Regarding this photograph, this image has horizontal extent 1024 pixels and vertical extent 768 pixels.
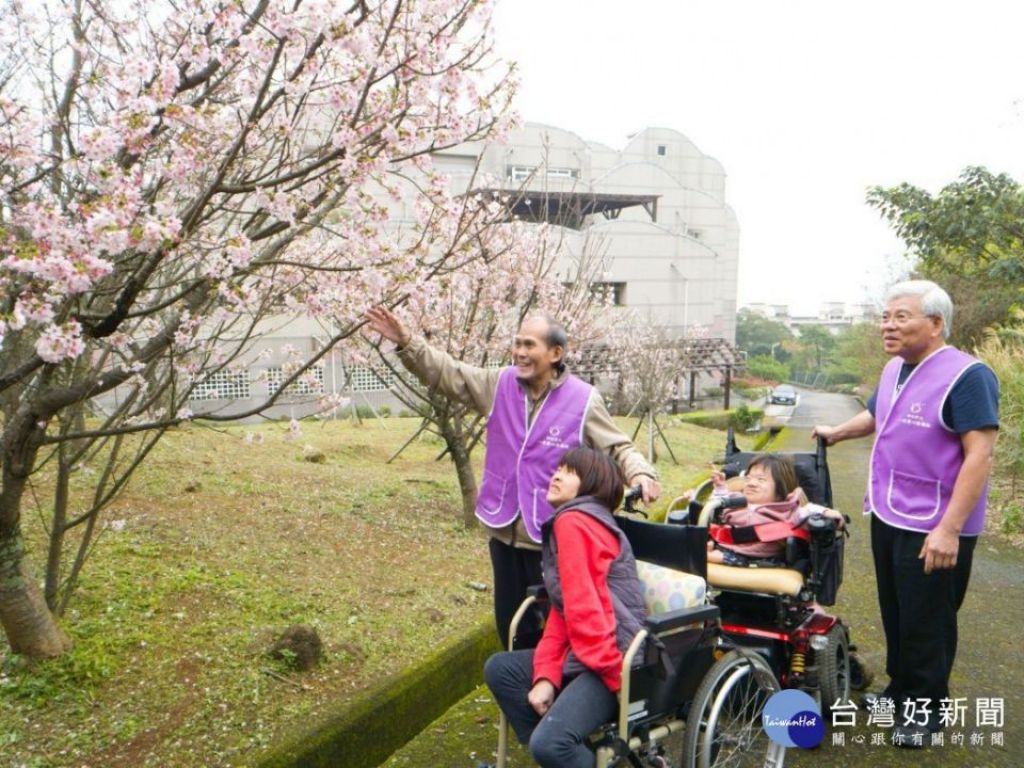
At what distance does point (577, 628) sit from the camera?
224 cm

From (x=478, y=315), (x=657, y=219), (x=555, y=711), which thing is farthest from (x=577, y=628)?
(x=657, y=219)

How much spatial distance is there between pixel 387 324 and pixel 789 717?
83.7 inches

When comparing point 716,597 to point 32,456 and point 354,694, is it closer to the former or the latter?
point 354,694

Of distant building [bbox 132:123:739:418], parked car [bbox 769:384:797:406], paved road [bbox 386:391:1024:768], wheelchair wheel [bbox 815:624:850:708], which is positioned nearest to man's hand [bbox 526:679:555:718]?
paved road [bbox 386:391:1024:768]

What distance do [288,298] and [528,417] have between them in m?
1.38

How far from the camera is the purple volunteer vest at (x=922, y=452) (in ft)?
9.61

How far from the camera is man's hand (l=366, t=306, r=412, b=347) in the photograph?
2.94 meters

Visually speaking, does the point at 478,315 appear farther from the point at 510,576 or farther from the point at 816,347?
the point at 816,347

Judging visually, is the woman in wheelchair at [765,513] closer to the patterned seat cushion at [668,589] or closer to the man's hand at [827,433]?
the man's hand at [827,433]

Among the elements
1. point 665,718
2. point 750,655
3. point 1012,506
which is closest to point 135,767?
point 665,718

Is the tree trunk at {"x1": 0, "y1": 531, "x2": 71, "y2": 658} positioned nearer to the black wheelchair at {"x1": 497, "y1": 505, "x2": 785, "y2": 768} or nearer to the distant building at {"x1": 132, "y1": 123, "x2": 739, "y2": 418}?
the black wheelchair at {"x1": 497, "y1": 505, "x2": 785, "y2": 768}

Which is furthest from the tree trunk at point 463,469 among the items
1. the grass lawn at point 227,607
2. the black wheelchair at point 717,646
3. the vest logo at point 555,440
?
the vest logo at point 555,440

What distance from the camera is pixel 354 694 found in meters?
3.19

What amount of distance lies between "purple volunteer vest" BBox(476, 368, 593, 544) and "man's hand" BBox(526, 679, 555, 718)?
65cm
